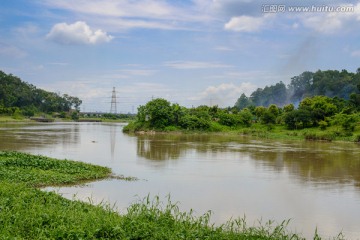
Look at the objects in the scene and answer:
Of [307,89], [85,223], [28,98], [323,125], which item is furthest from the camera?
[307,89]

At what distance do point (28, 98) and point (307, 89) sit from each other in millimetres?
64041

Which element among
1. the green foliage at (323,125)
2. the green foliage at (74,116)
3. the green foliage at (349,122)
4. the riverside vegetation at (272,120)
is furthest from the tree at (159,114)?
the green foliage at (74,116)

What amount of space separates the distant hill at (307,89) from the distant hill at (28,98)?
149 ft

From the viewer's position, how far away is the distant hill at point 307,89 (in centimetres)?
8063

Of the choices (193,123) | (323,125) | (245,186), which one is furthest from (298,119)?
(245,186)

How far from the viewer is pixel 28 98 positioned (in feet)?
303

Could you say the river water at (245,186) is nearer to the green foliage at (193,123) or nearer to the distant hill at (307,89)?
the green foliage at (193,123)

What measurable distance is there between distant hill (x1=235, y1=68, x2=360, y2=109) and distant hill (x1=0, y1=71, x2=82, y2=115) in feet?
149

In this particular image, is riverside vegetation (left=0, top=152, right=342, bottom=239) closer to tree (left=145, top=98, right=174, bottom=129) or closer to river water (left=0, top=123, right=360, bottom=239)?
river water (left=0, top=123, right=360, bottom=239)

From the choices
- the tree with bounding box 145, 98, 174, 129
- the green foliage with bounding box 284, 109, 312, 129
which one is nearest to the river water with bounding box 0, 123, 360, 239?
the green foliage with bounding box 284, 109, 312, 129

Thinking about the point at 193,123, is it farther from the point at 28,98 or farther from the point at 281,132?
the point at 28,98

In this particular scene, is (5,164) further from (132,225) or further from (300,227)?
(300,227)

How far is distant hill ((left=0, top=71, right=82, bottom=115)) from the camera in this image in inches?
3347

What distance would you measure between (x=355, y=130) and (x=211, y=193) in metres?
33.7
